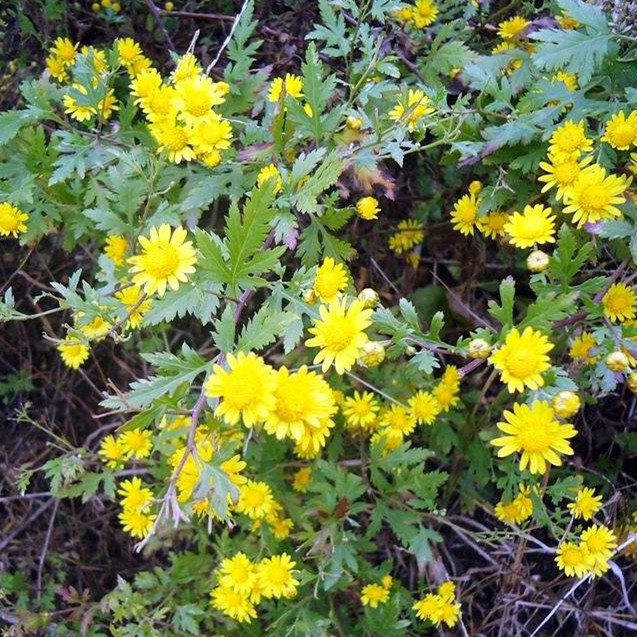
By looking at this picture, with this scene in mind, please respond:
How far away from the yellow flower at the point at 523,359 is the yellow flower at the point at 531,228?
39 centimetres

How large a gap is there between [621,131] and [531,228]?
0.36m

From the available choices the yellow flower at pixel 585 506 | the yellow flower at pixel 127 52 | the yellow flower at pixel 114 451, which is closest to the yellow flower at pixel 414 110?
the yellow flower at pixel 127 52

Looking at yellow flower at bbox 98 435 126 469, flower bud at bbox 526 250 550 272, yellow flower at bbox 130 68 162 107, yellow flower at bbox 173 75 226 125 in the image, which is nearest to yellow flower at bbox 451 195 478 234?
flower bud at bbox 526 250 550 272

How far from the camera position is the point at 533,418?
1613 mm

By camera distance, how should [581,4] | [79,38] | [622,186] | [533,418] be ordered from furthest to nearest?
[79,38] → [581,4] → [622,186] → [533,418]

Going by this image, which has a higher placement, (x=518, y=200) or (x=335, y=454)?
(x=518, y=200)

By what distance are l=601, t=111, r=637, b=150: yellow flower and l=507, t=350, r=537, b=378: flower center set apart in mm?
737

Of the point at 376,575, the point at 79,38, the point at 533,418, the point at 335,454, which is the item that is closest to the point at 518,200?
the point at 533,418

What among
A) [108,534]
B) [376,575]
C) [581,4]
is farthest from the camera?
[108,534]

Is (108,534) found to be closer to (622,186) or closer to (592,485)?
(592,485)

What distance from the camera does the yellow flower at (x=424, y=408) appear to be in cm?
241

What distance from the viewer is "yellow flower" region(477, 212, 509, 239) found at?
217cm

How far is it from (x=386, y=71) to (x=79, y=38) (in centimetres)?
145

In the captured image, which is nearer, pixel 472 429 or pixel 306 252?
pixel 306 252
